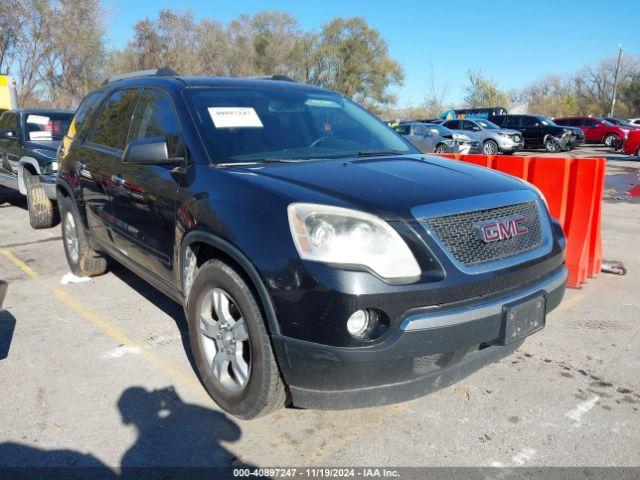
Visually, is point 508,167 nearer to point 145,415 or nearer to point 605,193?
point 145,415

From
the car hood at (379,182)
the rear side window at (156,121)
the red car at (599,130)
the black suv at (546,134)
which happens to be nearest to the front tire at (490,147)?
the black suv at (546,134)

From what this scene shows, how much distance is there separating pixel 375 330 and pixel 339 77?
45.7 m

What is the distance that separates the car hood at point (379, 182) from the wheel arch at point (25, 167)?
578 cm

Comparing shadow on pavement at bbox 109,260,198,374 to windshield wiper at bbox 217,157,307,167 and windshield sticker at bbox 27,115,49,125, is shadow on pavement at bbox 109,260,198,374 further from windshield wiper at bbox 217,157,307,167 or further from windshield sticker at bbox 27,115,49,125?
windshield sticker at bbox 27,115,49,125

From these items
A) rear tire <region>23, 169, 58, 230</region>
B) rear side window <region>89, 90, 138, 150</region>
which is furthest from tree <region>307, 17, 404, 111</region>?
rear side window <region>89, 90, 138, 150</region>

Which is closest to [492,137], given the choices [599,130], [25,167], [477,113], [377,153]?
[599,130]

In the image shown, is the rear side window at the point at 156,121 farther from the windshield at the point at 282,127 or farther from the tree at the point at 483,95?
the tree at the point at 483,95

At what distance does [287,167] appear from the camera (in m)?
2.87

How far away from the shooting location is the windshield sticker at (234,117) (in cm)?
318

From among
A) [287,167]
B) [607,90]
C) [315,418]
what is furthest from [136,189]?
[607,90]

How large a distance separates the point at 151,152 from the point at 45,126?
6.55m

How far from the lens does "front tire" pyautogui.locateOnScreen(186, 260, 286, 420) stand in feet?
8.04

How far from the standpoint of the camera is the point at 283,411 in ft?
9.64

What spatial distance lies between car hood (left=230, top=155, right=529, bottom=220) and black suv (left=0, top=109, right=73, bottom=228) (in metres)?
5.25
